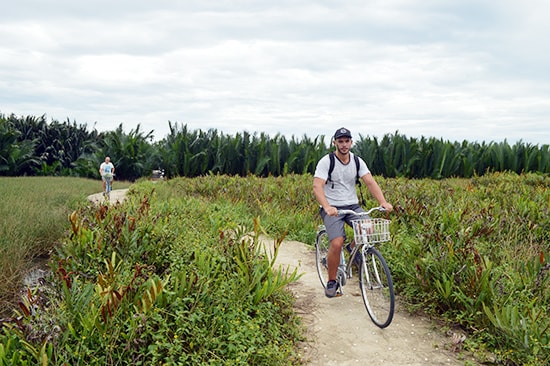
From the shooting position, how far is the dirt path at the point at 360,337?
4301 millimetres

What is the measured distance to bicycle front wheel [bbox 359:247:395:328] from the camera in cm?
469

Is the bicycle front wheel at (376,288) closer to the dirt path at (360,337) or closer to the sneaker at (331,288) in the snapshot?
the dirt path at (360,337)

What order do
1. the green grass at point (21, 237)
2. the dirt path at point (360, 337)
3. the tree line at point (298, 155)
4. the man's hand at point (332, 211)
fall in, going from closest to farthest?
the dirt path at point (360, 337), the man's hand at point (332, 211), the green grass at point (21, 237), the tree line at point (298, 155)

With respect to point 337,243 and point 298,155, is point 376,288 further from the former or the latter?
point 298,155

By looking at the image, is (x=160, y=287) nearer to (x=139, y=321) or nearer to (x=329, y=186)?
(x=139, y=321)

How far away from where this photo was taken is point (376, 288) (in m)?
4.84

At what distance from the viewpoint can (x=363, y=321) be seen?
5.00 meters

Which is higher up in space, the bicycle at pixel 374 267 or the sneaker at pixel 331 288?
the bicycle at pixel 374 267

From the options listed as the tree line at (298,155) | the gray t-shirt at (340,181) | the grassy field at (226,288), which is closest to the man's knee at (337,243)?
the gray t-shirt at (340,181)

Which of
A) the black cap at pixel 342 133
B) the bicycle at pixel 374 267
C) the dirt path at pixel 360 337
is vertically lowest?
the dirt path at pixel 360 337

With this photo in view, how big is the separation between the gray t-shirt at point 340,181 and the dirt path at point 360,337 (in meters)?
1.17

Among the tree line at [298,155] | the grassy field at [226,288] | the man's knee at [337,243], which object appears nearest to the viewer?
the grassy field at [226,288]

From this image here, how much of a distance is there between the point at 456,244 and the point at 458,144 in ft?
60.3

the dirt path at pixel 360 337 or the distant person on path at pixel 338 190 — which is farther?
the distant person on path at pixel 338 190
